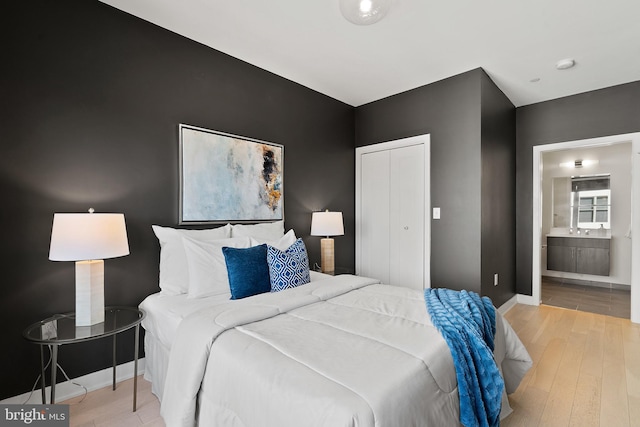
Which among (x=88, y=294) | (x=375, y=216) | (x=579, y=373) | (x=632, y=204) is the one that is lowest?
(x=579, y=373)

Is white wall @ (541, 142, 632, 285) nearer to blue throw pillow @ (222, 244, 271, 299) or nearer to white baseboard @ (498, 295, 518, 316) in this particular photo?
white baseboard @ (498, 295, 518, 316)

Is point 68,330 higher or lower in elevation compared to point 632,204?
lower

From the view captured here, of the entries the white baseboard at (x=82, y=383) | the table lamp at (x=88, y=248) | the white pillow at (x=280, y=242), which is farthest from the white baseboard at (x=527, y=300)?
the table lamp at (x=88, y=248)

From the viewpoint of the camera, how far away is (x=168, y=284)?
2.32m

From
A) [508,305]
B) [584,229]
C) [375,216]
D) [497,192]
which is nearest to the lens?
[497,192]

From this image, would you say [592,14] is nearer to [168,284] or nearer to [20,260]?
[168,284]

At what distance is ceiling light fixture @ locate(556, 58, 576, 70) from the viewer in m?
3.10

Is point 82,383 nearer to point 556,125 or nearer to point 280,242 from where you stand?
point 280,242

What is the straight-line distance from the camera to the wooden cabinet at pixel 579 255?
198 inches

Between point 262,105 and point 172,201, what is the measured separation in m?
1.40

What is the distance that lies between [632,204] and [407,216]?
252cm

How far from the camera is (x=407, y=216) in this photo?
387 cm

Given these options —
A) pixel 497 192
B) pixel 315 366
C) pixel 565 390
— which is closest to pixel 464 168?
pixel 497 192

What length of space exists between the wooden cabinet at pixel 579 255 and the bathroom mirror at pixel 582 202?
0.35 meters
